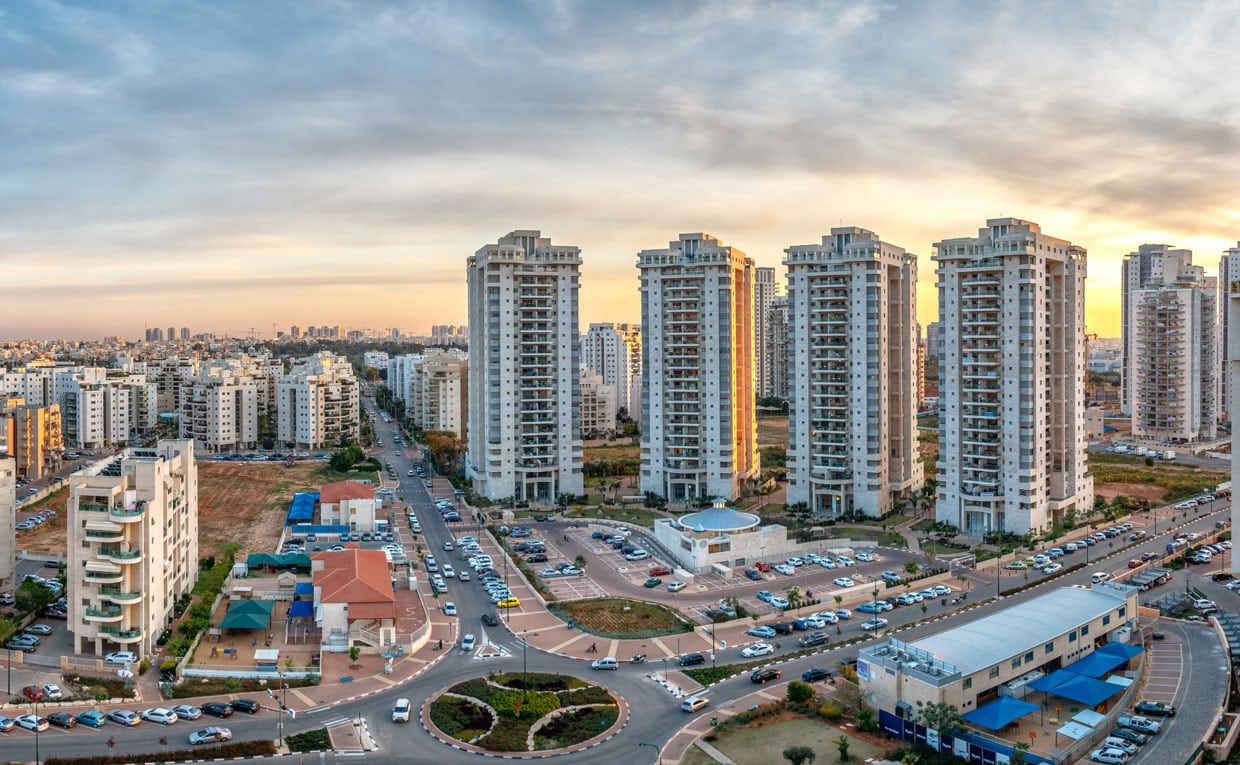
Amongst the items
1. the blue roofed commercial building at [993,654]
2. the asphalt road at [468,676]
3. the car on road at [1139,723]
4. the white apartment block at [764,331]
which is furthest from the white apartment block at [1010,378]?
the white apartment block at [764,331]

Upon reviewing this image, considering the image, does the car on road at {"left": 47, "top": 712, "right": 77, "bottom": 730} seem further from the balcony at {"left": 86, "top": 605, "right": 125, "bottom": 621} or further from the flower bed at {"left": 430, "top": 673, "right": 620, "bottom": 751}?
the flower bed at {"left": 430, "top": 673, "right": 620, "bottom": 751}

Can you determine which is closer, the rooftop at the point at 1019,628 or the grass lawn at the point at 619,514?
the rooftop at the point at 1019,628

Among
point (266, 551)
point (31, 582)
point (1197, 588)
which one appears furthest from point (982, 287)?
point (31, 582)

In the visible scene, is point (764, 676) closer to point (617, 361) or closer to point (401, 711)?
point (401, 711)

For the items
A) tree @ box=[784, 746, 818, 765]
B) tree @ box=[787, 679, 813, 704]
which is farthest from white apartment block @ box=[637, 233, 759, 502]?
tree @ box=[784, 746, 818, 765]

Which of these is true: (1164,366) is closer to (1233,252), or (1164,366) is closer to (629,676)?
(1233,252)

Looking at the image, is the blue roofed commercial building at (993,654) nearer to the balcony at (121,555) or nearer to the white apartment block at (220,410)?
the balcony at (121,555)
